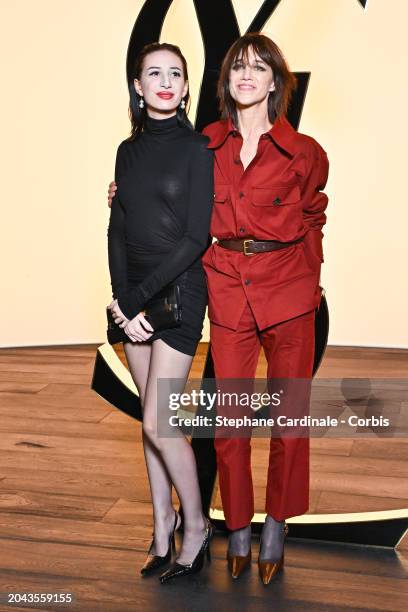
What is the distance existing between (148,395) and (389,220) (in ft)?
10.8

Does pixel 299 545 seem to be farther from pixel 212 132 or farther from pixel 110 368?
pixel 212 132

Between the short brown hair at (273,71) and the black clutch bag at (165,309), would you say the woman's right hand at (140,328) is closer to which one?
the black clutch bag at (165,309)

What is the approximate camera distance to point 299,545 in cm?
253

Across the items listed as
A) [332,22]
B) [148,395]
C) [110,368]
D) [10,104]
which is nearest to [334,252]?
[332,22]

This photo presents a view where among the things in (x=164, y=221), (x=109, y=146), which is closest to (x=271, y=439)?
(x=164, y=221)

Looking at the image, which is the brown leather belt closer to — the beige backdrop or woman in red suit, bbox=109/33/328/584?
woman in red suit, bbox=109/33/328/584

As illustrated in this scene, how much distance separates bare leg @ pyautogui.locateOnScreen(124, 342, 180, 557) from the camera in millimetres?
2273

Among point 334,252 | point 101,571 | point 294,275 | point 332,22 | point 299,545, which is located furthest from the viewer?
point 334,252

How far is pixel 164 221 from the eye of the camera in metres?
2.14

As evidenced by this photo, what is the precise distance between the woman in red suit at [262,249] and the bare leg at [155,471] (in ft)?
0.60

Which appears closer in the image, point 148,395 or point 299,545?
point 148,395

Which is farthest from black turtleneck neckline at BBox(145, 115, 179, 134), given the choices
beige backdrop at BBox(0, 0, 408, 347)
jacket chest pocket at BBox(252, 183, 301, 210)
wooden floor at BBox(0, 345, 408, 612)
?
beige backdrop at BBox(0, 0, 408, 347)

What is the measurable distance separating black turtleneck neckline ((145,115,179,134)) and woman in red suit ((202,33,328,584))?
11 cm

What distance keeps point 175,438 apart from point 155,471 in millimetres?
148
